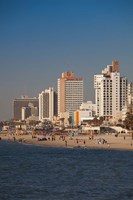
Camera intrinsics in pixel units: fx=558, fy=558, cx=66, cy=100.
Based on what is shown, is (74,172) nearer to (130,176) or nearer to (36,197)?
(130,176)

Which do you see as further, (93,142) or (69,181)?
(93,142)

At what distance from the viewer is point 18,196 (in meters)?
29.0

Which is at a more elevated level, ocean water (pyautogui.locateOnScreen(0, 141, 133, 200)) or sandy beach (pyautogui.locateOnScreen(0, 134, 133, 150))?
sandy beach (pyautogui.locateOnScreen(0, 134, 133, 150))

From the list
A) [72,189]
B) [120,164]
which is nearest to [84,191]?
[72,189]

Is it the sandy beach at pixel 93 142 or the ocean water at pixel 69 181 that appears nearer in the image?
the ocean water at pixel 69 181

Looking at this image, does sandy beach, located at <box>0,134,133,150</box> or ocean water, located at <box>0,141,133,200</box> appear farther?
sandy beach, located at <box>0,134,133,150</box>

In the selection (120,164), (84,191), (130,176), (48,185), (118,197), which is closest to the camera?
(118,197)

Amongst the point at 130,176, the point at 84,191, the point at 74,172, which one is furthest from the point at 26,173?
the point at 84,191

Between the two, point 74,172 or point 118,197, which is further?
point 74,172

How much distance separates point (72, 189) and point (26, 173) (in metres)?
10.6

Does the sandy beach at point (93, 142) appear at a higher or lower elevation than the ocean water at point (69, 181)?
higher

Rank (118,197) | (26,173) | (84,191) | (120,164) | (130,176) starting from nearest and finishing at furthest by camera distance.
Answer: (118,197)
(84,191)
(130,176)
(26,173)
(120,164)

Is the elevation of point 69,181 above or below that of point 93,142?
below

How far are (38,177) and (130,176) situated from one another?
246 inches
